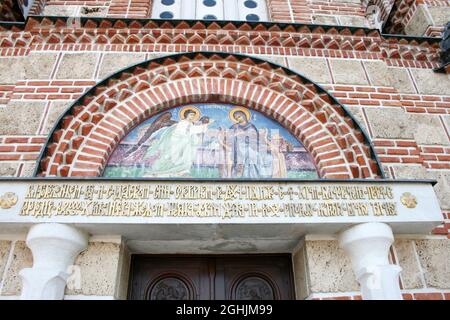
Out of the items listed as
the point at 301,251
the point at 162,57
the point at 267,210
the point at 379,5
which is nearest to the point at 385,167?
the point at 301,251

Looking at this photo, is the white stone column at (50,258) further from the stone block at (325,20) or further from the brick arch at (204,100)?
the stone block at (325,20)

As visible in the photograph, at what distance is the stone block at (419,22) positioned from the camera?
5.29 meters

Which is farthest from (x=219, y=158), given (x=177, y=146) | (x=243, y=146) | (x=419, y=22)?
(x=419, y=22)

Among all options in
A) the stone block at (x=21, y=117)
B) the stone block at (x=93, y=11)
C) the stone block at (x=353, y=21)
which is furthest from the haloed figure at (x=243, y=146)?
the stone block at (x=93, y=11)

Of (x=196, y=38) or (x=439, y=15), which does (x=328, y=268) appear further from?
(x=439, y=15)

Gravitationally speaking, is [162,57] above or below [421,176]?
above

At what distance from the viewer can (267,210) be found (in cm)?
300

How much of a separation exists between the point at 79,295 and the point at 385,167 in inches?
120

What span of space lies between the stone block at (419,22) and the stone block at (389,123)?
2149 mm

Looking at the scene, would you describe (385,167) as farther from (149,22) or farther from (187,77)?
(149,22)

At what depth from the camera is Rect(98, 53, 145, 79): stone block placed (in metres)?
4.11

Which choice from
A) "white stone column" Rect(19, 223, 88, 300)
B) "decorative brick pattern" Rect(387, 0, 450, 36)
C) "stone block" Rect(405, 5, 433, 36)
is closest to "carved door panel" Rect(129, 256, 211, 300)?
"white stone column" Rect(19, 223, 88, 300)

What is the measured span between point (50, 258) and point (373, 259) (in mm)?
2608

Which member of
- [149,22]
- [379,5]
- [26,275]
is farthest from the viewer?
[379,5]
